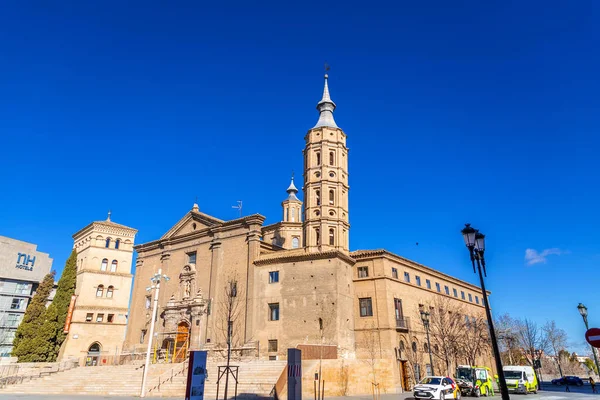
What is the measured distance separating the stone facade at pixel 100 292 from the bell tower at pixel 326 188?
2740 cm

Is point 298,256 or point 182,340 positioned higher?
point 298,256

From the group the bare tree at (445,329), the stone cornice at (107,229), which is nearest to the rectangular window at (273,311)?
the bare tree at (445,329)

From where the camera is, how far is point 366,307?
39.7 metres

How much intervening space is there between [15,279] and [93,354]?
17070 mm

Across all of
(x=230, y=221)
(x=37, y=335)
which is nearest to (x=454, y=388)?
(x=230, y=221)

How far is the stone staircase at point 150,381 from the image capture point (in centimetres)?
2678

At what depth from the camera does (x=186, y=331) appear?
4162cm

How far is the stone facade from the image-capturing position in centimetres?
4903

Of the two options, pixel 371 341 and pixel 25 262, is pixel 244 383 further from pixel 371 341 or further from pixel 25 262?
pixel 25 262

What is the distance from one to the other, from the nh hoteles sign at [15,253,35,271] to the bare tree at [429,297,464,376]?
52.4m

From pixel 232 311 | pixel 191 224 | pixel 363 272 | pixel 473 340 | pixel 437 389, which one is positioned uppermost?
pixel 191 224

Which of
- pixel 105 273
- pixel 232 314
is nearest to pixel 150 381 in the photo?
pixel 232 314

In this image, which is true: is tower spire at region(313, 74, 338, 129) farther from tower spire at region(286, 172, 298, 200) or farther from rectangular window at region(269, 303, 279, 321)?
tower spire at region(286, 172, 298, 200)

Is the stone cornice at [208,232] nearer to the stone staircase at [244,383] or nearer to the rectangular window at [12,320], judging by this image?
the stone staircase at [244,383]
